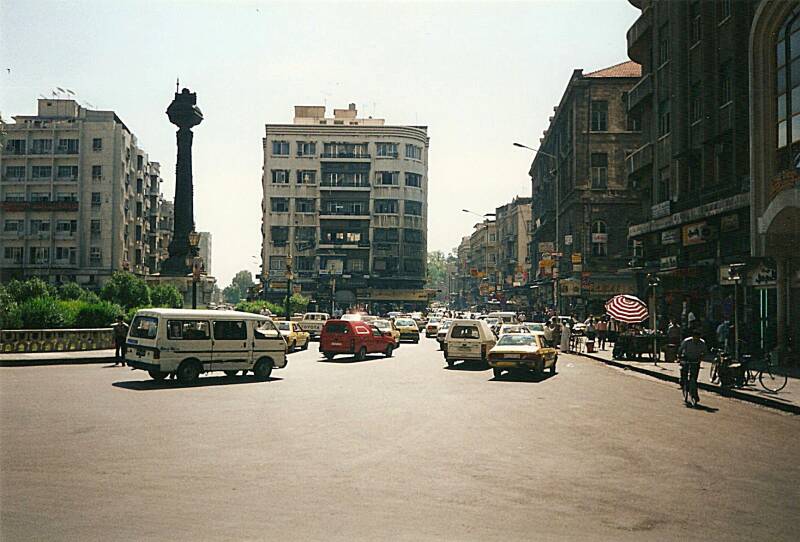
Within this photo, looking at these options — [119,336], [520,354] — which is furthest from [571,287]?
[119,336]

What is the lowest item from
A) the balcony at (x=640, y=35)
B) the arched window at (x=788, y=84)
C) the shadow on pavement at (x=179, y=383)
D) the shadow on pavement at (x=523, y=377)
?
the shadow on pavement at (x=523, y=377)

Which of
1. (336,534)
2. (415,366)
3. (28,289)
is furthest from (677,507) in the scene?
(28,289)

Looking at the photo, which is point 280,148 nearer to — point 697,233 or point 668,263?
point 668,263

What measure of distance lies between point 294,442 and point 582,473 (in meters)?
4.47

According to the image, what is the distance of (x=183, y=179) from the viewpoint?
53.7 meters

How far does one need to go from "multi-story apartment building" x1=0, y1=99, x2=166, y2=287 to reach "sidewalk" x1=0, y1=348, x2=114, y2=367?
60.7 metres

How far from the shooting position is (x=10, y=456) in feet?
34.4

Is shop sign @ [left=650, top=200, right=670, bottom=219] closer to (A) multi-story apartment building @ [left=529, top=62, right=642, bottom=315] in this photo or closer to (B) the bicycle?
(B) the bicycle

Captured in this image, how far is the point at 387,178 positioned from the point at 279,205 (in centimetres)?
1531

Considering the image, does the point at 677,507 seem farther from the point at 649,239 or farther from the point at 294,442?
the point at 649,239

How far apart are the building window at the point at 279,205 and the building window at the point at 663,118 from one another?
7156 cm

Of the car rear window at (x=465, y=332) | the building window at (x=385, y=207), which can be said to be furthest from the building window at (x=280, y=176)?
the car rear window at (x=465, y=332)

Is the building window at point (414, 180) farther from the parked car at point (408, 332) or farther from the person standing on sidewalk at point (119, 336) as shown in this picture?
the person standing on sidewalk at point (119, 336)

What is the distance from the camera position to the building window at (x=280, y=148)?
350 ft
